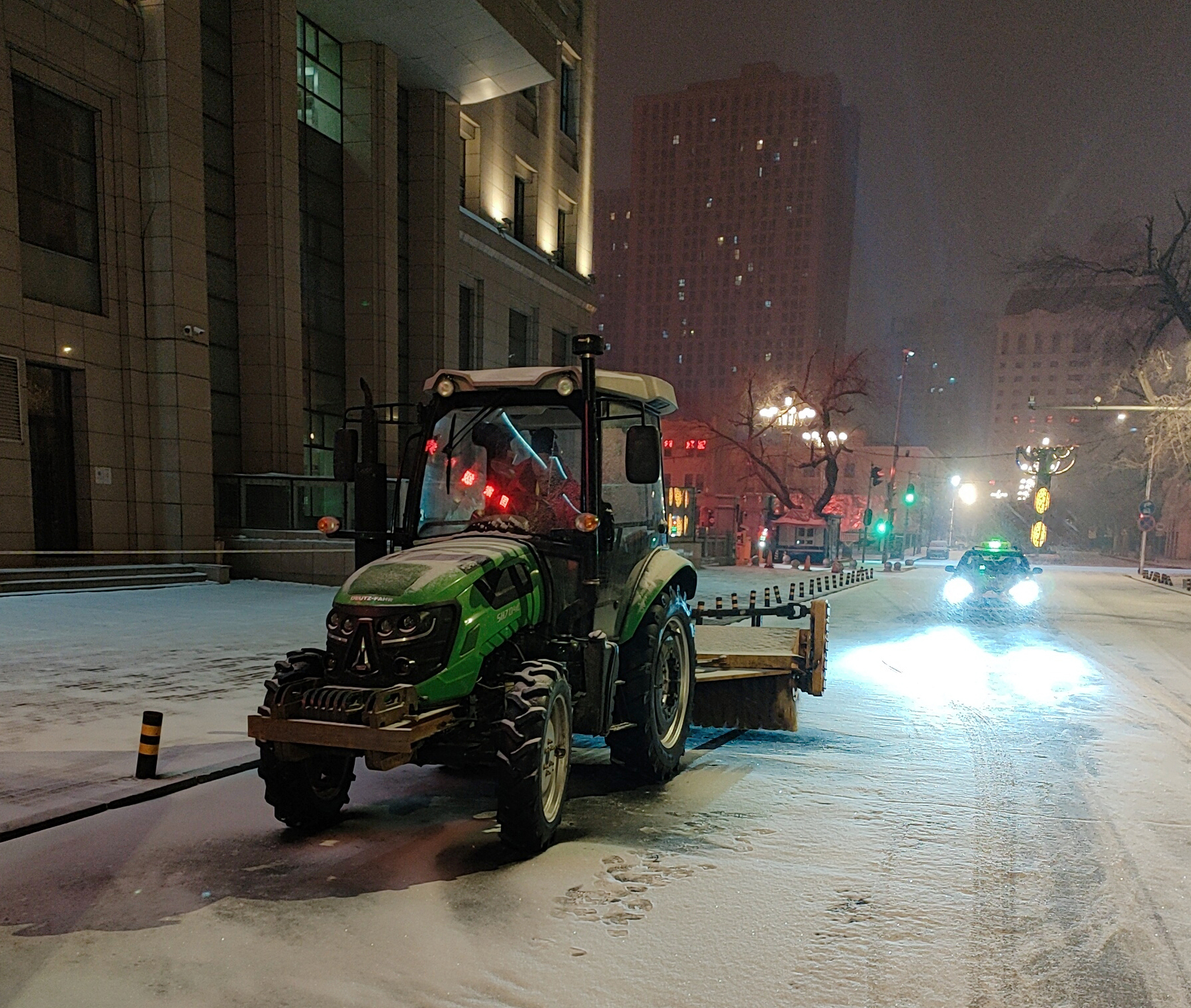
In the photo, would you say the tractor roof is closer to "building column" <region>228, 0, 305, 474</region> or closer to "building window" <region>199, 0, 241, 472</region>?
"building window" <region>199, 0, 241, 472</region>

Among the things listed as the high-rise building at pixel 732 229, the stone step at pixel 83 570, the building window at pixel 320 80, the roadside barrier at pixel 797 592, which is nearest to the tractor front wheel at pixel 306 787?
the roadside barrier at pixel 797 592

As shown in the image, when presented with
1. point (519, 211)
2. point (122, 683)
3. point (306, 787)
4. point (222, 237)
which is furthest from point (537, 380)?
point (519, 211)

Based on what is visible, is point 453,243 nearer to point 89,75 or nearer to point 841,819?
point 89,75

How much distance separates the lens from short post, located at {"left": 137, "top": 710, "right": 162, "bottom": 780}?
6.12m

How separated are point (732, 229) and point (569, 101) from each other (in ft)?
433

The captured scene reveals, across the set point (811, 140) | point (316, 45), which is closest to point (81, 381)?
point (316, 45)

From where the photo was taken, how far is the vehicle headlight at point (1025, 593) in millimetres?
23281

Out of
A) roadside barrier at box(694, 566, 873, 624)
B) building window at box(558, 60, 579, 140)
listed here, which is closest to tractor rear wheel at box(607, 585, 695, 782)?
roadside barrier at box(694, 566, 873, 624)

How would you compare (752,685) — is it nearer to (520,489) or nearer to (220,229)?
(520,489)

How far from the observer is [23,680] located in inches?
366

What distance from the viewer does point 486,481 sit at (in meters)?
5.94

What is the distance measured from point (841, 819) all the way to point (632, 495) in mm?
2816

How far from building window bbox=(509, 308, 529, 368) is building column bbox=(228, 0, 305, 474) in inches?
536

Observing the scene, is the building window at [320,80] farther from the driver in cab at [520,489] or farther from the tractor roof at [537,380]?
the driver in cab at [520,489]
